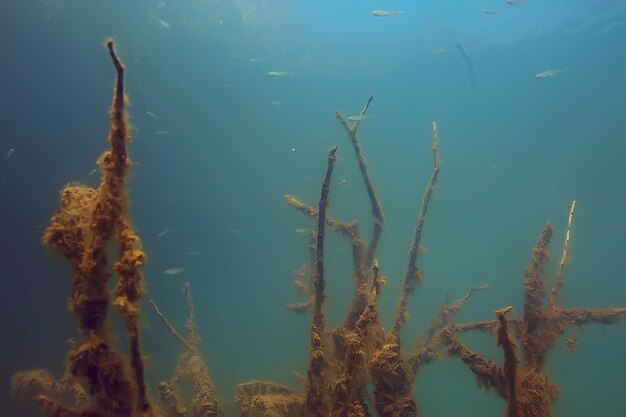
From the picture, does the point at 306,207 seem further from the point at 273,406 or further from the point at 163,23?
the point at 163,23

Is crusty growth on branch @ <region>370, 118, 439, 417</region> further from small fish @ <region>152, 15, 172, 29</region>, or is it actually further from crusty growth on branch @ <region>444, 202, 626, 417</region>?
small fish @ <region>152, 15, 172, 29</region>

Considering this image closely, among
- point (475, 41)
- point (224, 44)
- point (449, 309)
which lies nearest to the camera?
point (449, 309)

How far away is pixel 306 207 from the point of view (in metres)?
8.09

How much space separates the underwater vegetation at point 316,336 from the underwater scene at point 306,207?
0.02m

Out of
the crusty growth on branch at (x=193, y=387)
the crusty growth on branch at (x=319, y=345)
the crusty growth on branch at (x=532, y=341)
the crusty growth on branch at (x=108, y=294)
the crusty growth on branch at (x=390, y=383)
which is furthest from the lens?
the crusty growth on branch at (x=193, y=387)

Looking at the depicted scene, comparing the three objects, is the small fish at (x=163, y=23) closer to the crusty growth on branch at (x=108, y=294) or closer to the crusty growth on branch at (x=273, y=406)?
the crusty growth on branch at (x=273, y=406)

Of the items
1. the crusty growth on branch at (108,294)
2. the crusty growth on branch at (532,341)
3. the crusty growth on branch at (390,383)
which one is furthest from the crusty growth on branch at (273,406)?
the crusty growth on branch at (108,294)

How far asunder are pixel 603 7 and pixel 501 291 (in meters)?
46.4

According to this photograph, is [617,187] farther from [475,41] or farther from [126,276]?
[126,276]

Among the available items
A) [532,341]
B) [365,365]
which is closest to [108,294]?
[365,365]

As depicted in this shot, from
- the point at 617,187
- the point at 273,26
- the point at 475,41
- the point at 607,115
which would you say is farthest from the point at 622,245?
the point at 273,26

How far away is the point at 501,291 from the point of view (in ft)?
220

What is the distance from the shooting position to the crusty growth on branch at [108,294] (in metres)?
2.77

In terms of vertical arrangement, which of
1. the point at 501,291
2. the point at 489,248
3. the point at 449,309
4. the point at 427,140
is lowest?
the point at 501,291
